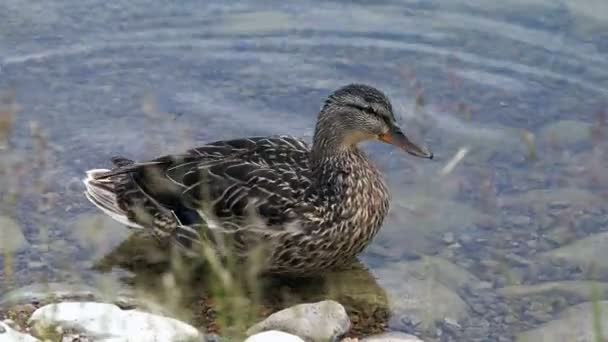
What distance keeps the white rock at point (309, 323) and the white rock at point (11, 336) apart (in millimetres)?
1266

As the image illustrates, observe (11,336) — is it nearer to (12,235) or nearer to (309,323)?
(309,323)

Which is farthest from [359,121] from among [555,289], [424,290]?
[555,289]

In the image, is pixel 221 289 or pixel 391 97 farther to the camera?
pixel 391 97

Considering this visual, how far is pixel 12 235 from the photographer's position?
25.3ft

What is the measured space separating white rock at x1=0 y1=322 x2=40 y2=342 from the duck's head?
98.5 inches

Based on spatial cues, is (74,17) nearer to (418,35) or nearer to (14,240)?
(418,35)

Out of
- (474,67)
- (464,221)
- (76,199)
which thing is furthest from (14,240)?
(474,67)

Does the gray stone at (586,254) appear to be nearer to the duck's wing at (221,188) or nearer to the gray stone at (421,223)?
the gray stone at (421,223)

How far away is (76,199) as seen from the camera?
8352 millimetres

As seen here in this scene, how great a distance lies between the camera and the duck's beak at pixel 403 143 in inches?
296

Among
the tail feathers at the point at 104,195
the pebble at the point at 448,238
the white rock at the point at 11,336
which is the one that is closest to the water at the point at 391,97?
the pebble at the point at 448,238

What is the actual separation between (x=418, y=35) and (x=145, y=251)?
3.85m

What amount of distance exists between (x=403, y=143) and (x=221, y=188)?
3.78 feet

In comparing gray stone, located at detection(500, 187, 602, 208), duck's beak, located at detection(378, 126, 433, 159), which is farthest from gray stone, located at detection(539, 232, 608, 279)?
duck's beak, located at detection(378, 126, 433, 159)
